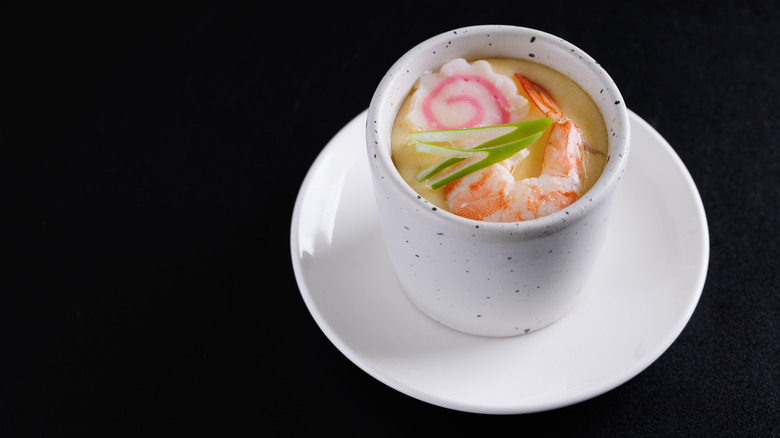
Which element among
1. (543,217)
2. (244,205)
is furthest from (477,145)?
(244,205)

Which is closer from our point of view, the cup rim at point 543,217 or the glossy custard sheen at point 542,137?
the cup rim at point 543,217

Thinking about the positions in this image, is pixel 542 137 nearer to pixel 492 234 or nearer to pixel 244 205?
pixel 492 234

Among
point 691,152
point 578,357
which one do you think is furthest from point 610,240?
point 691,152

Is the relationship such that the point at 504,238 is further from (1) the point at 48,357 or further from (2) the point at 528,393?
(1) the point at 48,357

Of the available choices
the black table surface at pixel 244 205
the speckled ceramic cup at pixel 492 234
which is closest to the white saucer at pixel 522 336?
the speckled ceramic cup at pixel 492 234

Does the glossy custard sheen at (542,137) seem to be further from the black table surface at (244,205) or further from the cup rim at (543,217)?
the black table surface at (244,205)

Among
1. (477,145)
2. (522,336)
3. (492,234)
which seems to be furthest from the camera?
(522,336)

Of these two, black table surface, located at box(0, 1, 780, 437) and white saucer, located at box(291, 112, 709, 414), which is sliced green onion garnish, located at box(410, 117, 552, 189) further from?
black table surface, located at box(0, 1, 780, 437)
